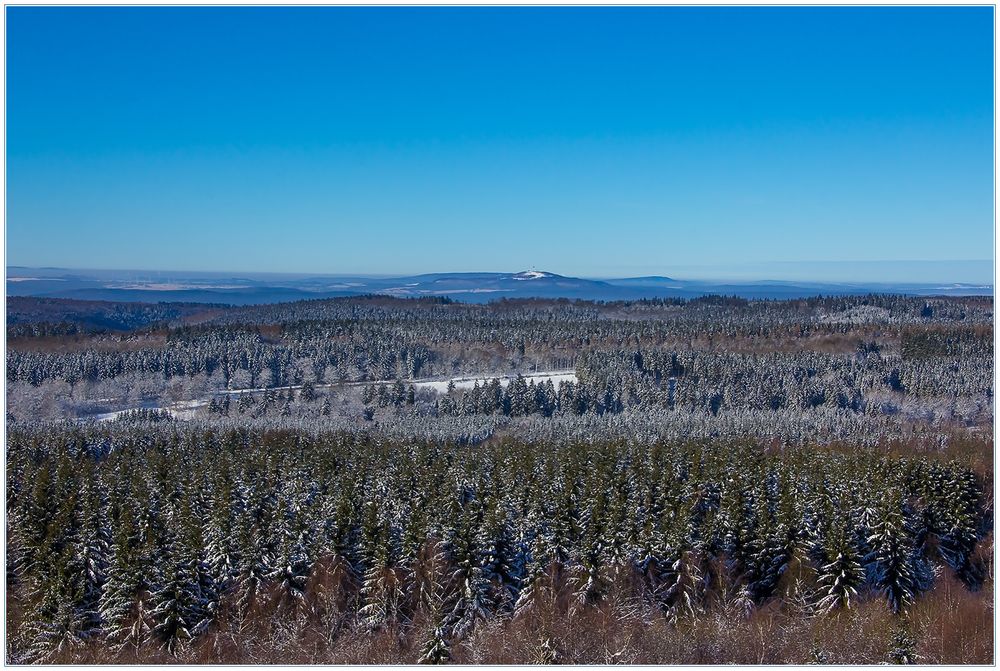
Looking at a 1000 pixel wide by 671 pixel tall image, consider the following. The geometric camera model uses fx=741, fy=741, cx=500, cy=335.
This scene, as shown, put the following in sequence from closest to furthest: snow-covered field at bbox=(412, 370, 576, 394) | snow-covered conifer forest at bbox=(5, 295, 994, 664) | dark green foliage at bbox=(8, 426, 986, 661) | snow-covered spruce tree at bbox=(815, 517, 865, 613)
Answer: snow-covered conifer forest at bbox=(5, 295, 994, 664)
dark green foliage at bbox=(8, 426, 986, 661)
snow-covered spruce tree at bbox=(815, 517, 865, 613)
snow-covered field at bbox=(412, 370, 576, 394)

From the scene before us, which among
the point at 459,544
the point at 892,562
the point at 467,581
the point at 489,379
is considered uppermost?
the point at 459,544

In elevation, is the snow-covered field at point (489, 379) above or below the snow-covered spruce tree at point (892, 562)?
below

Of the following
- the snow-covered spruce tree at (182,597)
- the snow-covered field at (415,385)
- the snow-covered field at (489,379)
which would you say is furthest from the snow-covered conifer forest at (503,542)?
the snow-covered field at (489,379)

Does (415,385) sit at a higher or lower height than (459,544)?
lower

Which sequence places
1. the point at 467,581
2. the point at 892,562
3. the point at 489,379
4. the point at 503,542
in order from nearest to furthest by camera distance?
the point at 467,581, the point at 503,542, the point at 892,562, the point at 489,379

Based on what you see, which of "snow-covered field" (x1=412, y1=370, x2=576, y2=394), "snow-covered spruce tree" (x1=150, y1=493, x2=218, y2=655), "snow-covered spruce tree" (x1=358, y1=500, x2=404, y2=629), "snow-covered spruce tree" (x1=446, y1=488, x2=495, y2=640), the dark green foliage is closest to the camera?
"snow-covered spruce tree" (x1=150, y1=493, x2=218, y2=655)

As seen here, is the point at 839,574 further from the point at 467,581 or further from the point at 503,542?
the point at 467,581

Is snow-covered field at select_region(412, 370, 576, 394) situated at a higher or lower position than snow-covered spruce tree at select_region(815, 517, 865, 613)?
lower

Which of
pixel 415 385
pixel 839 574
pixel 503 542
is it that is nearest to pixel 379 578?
pixel 503 542

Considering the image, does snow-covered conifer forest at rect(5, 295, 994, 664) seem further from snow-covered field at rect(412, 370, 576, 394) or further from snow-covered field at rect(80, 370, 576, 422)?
snow-covered field at rect(412, 370, 576, 394)

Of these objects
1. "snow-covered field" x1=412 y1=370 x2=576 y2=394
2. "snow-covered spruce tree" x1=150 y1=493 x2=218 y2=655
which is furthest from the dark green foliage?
"snow-covered field" x1=412 y1=370 x2=576 y2=394

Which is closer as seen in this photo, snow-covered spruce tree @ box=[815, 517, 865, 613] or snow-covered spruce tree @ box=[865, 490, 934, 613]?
snow-covered spruce tree @ box=[815, 517, 865, 613]

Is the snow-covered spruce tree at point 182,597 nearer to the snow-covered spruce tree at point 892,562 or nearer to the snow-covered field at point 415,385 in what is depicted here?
the snow-covered spruce tree at point 892,562
